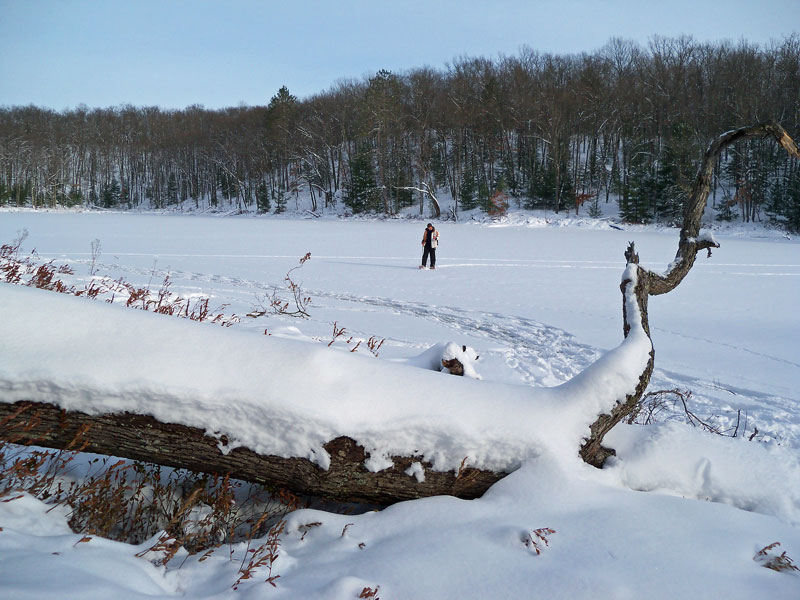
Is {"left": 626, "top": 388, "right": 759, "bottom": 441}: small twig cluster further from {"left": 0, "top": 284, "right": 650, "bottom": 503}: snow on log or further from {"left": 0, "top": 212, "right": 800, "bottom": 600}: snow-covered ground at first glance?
{"left": 0, "top": 284, "right": 650, "bottom": 503}: snow on log

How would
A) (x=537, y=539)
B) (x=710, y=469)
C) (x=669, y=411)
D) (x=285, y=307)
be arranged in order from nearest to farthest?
(x=537, y=539), (x=710, y=469), (x=669, y=411), (x=285, y=307)

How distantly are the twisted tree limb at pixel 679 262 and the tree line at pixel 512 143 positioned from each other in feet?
120

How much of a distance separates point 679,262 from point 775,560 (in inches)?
101

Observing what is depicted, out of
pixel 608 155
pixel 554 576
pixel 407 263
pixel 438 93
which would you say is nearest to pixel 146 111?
pixel 438 93

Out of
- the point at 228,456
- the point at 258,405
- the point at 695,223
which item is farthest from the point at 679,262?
the point at 228,456

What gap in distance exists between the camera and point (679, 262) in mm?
4195

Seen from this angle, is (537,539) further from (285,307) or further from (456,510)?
(285,307)

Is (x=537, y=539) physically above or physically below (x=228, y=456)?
below

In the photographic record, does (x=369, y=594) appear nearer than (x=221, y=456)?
Yes

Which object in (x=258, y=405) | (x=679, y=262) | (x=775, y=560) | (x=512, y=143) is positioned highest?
(x=512, y=143)

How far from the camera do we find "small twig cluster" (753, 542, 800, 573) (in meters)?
2.14

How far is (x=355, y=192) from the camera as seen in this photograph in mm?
50812

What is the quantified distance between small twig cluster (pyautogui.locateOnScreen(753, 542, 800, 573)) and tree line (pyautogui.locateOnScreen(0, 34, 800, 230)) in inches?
1527

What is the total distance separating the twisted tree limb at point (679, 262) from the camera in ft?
9.59
